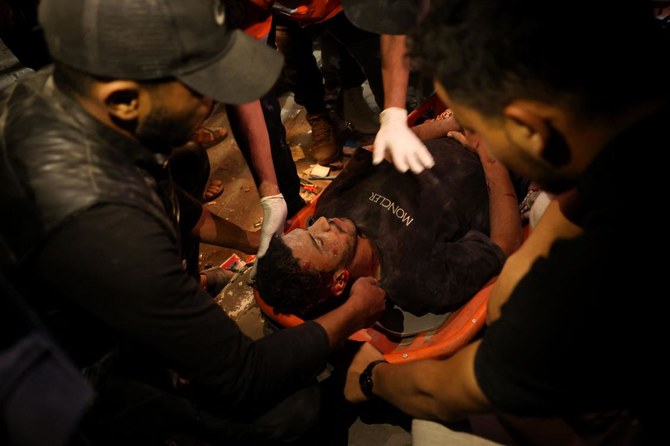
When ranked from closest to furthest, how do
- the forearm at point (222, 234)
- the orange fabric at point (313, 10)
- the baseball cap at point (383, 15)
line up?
the baseball cap at point (383, 15)
the forearm at point (222, 234)
the orange fabric at point (313, 10)

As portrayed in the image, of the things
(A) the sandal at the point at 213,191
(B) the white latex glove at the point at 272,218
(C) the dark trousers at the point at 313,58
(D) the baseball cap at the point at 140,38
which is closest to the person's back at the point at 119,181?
(D) the baseball cap at the point at 140,38

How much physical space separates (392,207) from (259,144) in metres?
0.84

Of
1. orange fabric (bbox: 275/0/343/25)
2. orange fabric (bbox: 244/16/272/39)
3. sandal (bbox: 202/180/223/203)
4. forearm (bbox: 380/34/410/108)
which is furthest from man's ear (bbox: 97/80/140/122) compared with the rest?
sandal (bbox: 202/180/223/203)

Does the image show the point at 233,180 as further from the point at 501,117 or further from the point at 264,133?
the point at 501,117

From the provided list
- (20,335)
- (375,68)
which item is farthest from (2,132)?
(375,68)

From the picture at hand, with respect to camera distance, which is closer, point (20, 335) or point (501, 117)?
point (20, 335)

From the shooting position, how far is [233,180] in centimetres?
383

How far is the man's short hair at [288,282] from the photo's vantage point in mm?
2025

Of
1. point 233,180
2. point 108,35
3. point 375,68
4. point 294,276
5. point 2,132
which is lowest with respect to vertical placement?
point 233,180

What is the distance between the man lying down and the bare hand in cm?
25

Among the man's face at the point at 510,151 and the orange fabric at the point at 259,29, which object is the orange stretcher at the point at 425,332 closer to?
the man's face at the point at 510,151

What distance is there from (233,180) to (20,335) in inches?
119

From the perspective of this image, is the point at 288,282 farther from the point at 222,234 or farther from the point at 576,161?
the point at 576,161

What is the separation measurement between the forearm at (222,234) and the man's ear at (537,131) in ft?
5.50
